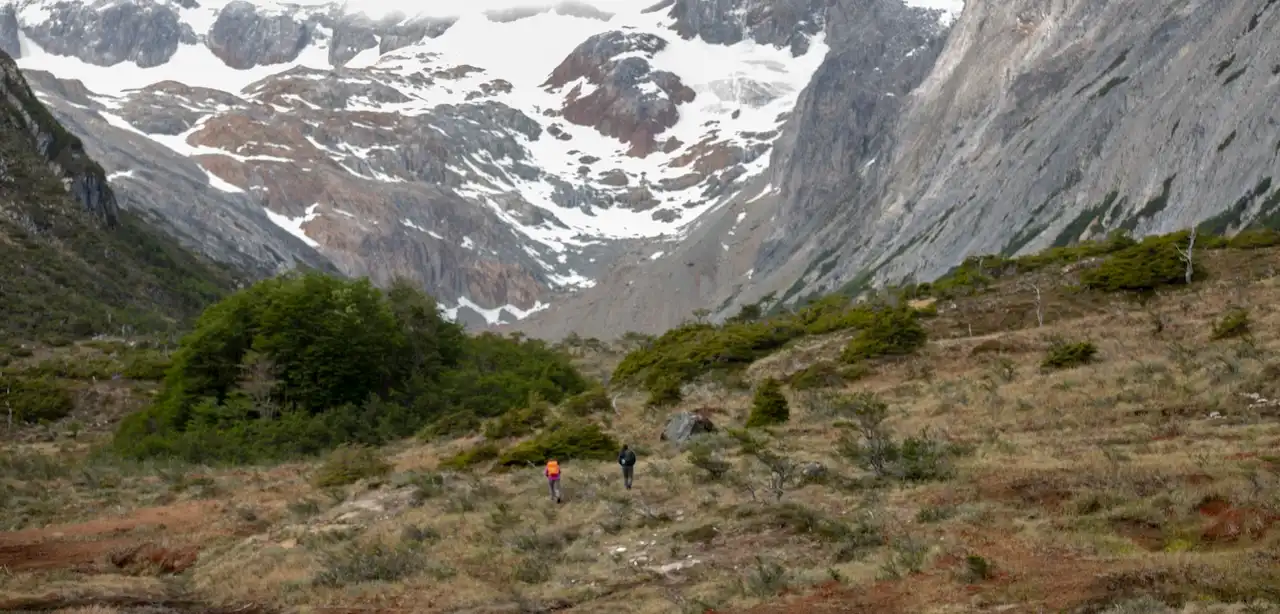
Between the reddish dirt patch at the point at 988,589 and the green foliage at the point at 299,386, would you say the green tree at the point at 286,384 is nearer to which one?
the green foliage at the point at 299,386

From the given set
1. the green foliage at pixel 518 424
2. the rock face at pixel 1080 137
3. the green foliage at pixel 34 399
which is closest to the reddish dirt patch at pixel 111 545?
the green foliage at pixel 518 424

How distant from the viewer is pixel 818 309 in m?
71.2

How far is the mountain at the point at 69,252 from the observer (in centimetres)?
9131

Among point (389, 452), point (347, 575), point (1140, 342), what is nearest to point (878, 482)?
point (347, 575)

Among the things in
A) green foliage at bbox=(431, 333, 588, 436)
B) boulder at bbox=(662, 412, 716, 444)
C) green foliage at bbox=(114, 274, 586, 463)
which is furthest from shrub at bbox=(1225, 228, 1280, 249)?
boulder at bbox=(662, 412, 716, 444)

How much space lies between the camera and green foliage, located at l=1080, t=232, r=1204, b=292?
4538 centimetres

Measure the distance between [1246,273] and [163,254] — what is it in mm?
135716

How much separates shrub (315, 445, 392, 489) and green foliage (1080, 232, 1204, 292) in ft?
106

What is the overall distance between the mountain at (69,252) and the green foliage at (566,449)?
64.4m

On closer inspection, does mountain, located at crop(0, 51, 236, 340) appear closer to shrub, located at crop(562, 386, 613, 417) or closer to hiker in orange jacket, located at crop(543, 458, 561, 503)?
shrub, located at crop(562, 386, 613, 417)

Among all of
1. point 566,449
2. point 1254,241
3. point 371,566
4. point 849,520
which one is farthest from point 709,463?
point 1254,241

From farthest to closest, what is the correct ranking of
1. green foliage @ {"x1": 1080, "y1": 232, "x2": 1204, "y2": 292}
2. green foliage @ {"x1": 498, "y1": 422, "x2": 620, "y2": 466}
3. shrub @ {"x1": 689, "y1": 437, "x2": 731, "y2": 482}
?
green foliage @ {"x1": 1080, "y1": 232, "x2": 1204, "y2": 292} < green foliage @ {"x1": 498, "y1": 422, "x2": 620, "y2": 466} < shrub @ {"x1": 689, "y1": 437, "x2": 731, "y2": 482}

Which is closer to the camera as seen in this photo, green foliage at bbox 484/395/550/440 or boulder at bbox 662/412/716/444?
boulder at bbox 662/412/716/444

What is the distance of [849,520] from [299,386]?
35.2m
